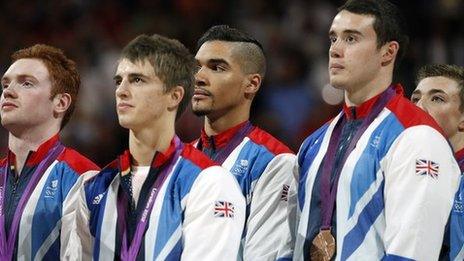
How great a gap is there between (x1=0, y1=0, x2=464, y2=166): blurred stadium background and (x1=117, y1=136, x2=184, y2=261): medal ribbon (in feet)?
13.6

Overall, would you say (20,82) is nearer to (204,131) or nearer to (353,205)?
(204,131)

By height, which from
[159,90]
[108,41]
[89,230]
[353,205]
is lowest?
[89,230]

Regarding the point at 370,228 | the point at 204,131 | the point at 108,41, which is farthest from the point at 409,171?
the point at 108,41

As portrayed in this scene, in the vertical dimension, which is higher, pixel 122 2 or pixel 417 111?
pixel 122 2

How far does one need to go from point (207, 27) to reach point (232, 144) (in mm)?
4917

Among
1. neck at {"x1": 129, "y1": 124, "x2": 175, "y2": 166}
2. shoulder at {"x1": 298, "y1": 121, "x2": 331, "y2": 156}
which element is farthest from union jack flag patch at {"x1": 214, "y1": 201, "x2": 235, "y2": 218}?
shoulder at {"x1": 298, "y1": 121, "x2": 331, "y2": 156}

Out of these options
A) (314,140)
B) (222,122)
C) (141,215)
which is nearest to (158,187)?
(141,215)

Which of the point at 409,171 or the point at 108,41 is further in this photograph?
the point at 108,41

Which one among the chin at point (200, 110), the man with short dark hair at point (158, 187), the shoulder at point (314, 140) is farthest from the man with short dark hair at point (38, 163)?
the shoulder at point (314, 140)

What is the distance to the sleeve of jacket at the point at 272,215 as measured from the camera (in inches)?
227

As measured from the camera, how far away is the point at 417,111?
533 centimetres

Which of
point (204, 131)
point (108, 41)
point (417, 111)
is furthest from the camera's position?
point (108, 41)

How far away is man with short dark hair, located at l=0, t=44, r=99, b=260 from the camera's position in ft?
18.7

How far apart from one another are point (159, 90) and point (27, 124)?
97cm
